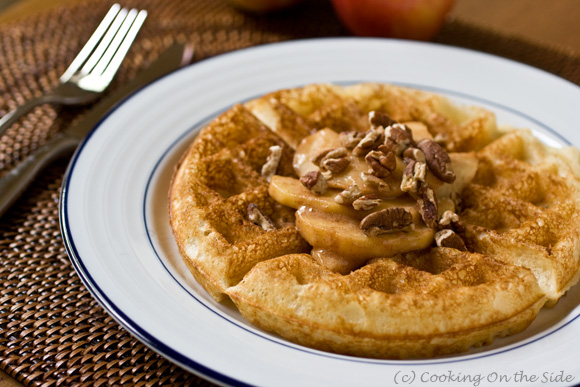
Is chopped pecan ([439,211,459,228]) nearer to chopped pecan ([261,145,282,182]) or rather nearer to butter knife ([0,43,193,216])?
chopped pecan ([261,145,282,182])

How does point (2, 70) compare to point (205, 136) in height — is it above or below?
below

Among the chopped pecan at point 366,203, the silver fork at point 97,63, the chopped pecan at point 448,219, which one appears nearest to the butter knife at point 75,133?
the silver fork at point 97,63

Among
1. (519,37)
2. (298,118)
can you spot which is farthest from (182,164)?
(519,37)

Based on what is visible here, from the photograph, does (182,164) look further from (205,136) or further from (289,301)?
(289,301)

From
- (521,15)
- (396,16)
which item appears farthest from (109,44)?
(521,15)

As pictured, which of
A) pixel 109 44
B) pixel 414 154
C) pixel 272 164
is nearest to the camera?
pixel 414 154

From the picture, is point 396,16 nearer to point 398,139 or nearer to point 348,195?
point 398,139

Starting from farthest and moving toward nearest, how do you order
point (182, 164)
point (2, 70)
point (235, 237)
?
point (2, 70) < point (182, 164) < point (235, 237)
